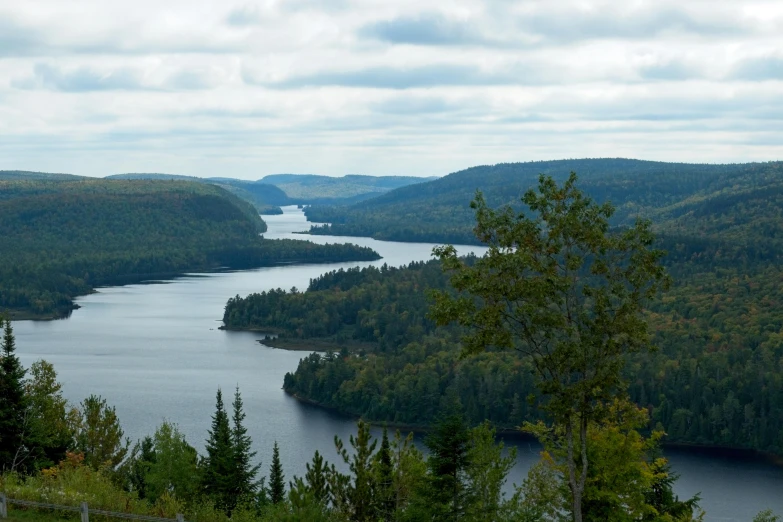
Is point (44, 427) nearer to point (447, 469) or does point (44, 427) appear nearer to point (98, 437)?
point (98, 437)

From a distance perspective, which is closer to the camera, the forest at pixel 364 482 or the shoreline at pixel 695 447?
the forest at pixel 364 482

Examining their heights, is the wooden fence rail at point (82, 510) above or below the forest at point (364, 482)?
above

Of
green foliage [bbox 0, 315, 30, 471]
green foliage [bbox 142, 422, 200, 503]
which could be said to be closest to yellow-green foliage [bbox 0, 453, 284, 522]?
green foliage [bbox 0, 315, 30, 471]

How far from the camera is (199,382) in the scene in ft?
336

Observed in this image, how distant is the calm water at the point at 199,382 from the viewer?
240 feet

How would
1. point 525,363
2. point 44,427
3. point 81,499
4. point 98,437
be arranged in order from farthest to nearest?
1. point 525,363
2. point 98,437
3. point 44,427
4. point 81,499

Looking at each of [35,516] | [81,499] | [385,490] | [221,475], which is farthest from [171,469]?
[35,516]

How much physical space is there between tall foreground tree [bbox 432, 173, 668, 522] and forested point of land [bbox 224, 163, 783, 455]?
3248cm

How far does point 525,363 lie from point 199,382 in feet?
113

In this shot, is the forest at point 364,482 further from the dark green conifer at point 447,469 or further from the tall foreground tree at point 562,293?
the tall foreground tree at point 562,293

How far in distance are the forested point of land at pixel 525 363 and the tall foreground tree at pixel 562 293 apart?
3248 cm

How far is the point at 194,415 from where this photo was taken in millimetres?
86312

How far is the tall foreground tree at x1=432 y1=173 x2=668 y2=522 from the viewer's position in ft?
84.6

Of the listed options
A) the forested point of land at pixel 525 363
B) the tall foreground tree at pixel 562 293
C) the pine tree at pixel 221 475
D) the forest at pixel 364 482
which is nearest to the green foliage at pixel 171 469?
the forest at pixel 364 482
